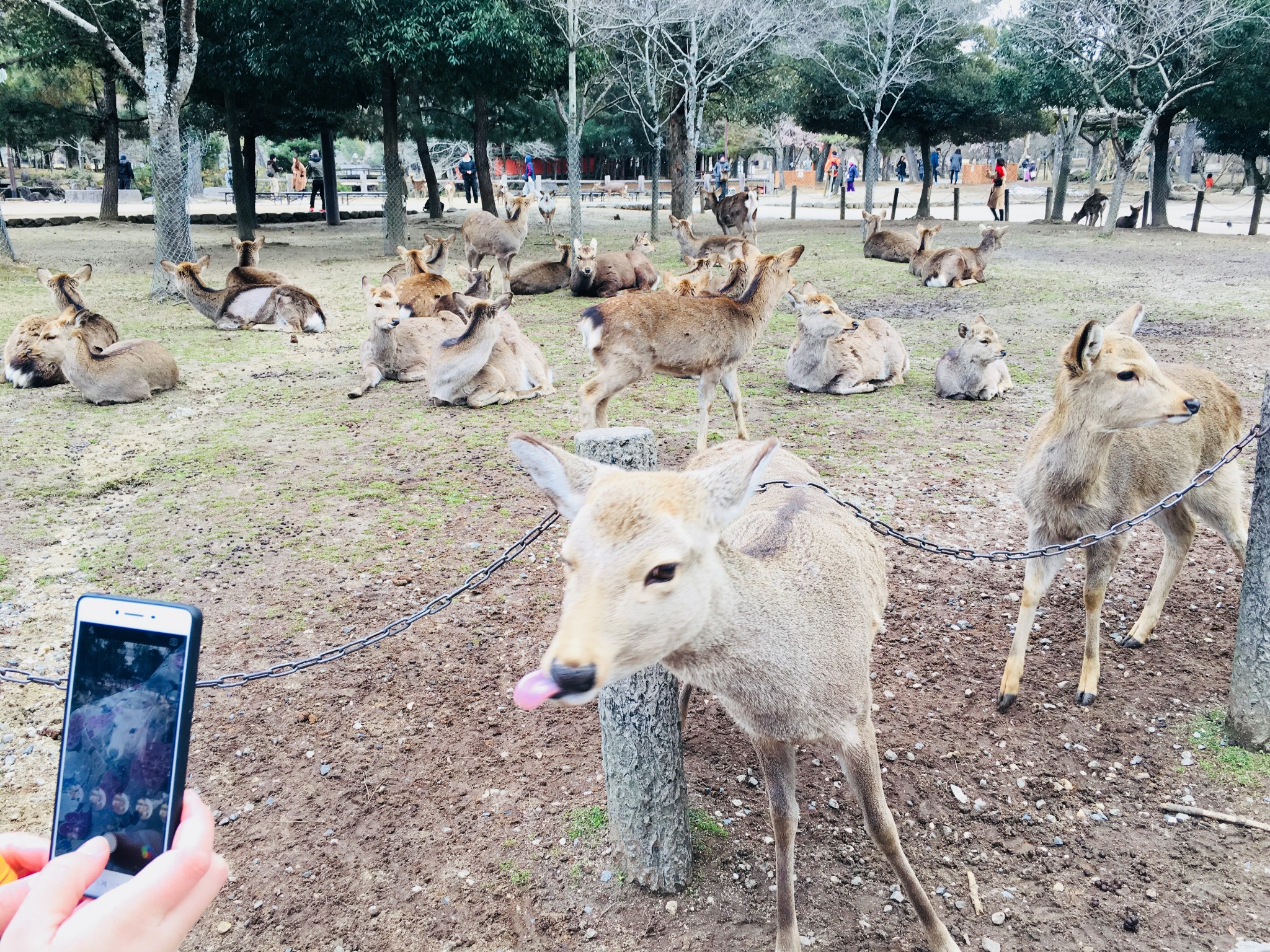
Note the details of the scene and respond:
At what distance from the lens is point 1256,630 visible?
3.28 meters

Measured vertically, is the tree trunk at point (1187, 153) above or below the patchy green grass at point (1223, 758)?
above

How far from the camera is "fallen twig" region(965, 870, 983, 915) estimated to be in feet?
9.21

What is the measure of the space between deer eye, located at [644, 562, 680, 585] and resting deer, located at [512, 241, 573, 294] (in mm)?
12726

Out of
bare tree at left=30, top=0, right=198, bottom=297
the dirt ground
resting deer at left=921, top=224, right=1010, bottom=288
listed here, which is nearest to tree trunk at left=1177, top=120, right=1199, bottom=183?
resting deer at left=921, top=224, right=1010, bottom=288

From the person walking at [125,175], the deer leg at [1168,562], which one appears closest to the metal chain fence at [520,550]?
the deer leg at [1168,562]

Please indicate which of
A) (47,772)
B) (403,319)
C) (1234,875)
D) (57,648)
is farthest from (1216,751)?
(403,319)

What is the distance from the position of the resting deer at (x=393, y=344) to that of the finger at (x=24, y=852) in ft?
24.7

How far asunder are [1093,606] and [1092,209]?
2400cm

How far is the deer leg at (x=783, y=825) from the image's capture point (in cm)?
262

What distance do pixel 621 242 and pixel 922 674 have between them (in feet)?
58.7

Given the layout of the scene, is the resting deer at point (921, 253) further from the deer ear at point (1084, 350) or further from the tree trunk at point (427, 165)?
the deer ear at point (1084, 350)

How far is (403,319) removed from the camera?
8.95 meters

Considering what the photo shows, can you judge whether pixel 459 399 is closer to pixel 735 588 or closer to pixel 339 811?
pixel 339 811

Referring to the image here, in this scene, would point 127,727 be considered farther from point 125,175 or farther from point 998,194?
point 125,175
